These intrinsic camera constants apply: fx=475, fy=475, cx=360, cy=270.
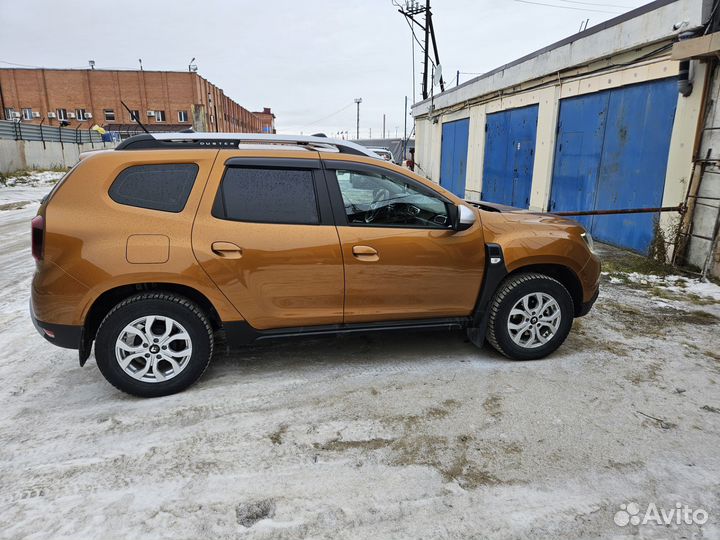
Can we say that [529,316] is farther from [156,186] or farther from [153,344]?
[156,186]

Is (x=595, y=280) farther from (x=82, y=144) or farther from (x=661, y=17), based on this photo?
(x=82, y=144)

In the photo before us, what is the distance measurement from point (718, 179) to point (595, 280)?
382cm

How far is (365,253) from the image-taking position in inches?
142

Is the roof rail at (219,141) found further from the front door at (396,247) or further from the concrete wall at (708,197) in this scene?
the concrete wall at (708,197)

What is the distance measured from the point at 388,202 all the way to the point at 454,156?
609 inches

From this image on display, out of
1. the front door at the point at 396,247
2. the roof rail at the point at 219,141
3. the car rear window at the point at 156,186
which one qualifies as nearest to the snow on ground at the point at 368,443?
the front door at the point at 396,247

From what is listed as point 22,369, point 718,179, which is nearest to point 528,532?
point 22,369

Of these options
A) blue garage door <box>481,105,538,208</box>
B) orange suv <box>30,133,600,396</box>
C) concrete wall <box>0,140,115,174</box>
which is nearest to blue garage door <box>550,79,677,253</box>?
blue garage door <box>481,105,538,208</box>

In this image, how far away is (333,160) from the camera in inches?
146

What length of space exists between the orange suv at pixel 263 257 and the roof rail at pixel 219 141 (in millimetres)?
13

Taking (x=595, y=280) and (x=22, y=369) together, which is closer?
(x=22, y=369)

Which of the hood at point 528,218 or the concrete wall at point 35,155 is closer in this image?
the hood at point 528,218

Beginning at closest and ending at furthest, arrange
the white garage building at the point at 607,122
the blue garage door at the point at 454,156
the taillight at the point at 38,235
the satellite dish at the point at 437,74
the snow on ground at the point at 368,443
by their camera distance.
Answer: the snow on ground at the point at 368,443
the taillight at the point at 38,235
the white garage building at the point at 607,122
the blue garage door at the point at 454,156
the satellite dish at the point at 437,74

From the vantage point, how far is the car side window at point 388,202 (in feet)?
12.1
